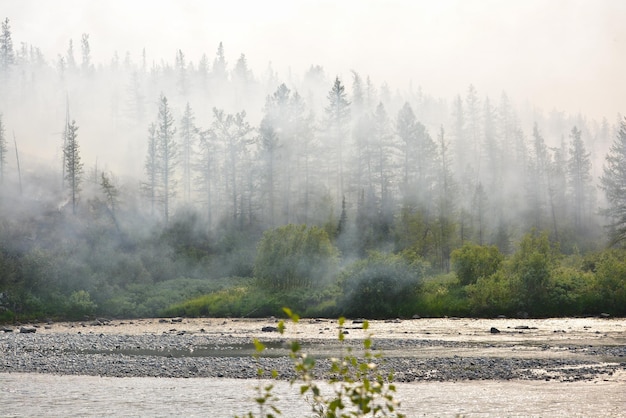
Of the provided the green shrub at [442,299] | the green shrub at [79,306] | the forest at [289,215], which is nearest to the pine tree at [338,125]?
the forest at [289,215]

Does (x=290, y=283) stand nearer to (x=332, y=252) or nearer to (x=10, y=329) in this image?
(x=332, y=252)

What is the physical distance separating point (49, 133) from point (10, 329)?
119 meters

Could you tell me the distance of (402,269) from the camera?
243ft

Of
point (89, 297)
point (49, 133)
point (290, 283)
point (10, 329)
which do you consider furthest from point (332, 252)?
point (49, 133)

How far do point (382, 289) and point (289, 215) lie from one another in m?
51.1

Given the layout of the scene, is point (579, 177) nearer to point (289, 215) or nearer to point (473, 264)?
point (289, 215)

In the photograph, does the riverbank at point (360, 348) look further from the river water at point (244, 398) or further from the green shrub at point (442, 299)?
the green shrub at point (442, 299)

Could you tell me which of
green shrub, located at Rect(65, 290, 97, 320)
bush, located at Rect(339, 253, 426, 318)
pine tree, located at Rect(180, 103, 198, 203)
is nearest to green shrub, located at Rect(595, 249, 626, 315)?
bush, located at Rect(339, 253, 426, 318)

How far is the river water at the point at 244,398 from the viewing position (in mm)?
23859

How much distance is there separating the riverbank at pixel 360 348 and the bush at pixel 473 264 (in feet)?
37.7

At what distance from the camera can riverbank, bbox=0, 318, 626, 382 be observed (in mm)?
33094

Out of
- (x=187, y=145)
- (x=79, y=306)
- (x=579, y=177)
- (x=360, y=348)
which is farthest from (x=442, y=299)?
(x=579, y=177)

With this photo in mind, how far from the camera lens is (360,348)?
1658 inches

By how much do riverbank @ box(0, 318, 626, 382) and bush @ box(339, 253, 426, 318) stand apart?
7012 millimetres
